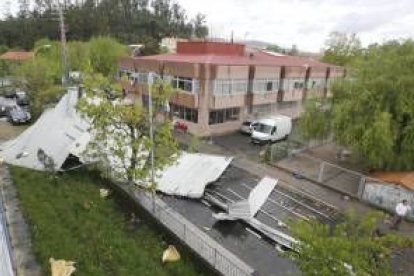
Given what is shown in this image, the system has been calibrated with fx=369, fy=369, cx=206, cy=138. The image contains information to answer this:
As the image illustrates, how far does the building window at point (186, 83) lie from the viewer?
30.6 metres

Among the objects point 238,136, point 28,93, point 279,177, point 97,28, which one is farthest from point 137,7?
point 279,177

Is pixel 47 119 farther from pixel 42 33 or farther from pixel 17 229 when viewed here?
pixel 42 33

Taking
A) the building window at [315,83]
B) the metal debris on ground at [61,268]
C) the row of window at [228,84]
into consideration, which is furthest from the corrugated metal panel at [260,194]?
the building window at [315,83]

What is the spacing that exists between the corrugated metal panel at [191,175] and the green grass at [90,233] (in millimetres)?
2730

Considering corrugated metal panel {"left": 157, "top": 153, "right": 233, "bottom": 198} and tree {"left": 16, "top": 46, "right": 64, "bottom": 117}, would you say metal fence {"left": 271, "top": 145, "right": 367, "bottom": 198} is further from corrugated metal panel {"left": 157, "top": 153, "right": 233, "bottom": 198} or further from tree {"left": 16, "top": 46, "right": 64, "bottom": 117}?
tree {"left": 16, "top": 46, "right": 64, "bottom": 117}

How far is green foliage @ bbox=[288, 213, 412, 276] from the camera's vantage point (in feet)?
27.5

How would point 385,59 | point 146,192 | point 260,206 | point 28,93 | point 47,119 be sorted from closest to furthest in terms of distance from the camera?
1. point 146,192
2. point 260,206
3. point 385,59
4. point 47,119
5. point 28,93

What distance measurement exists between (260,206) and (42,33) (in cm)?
9030

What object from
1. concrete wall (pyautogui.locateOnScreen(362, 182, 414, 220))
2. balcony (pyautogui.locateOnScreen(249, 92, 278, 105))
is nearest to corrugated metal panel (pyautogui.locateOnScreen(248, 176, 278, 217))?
concrete wall (pyautogui.locateOnScreen(362, 182, 414, 220))

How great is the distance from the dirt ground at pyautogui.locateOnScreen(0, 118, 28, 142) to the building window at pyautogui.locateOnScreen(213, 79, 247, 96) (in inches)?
664

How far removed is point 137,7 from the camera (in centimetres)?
10288

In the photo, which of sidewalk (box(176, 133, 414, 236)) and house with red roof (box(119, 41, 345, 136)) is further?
house with red roof (box(119, 41, 345, 136))

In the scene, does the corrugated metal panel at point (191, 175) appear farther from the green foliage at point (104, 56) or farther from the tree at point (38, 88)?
the green foliage at point (104, 56)

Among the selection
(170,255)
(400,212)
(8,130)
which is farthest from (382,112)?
(8,130)
